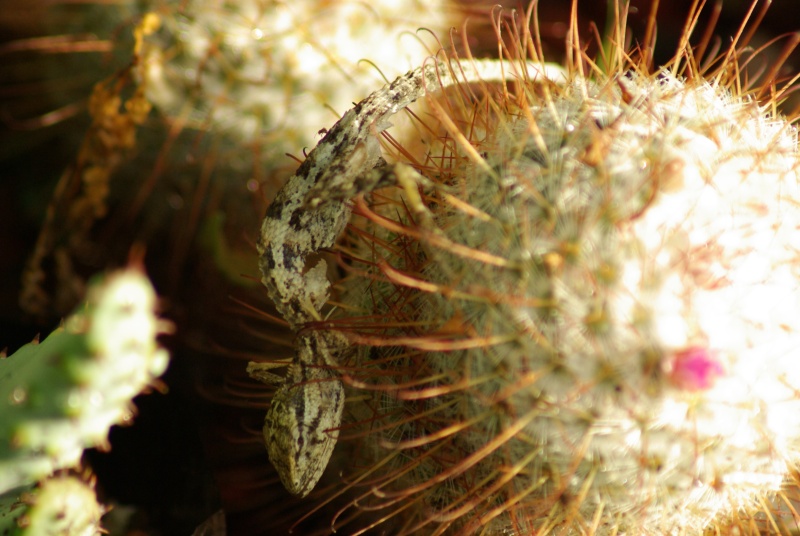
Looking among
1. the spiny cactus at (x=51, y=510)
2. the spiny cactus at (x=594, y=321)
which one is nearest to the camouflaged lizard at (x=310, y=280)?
the spiny cactus at (x=594, y=321)

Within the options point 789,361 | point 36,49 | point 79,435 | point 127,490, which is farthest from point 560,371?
point 36,49

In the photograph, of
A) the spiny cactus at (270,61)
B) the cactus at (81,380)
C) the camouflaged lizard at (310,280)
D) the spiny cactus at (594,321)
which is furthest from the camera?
the spiny cactus at (270,61)

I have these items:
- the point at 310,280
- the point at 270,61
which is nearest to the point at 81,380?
the point at 310,280

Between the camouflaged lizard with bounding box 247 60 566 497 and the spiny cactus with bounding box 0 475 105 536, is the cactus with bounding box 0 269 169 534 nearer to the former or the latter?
the spiny cactus with bounding box 0 475 105 536

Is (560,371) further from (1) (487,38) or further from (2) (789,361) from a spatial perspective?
(1) (487,38)

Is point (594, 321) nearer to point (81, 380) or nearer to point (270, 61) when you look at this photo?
point (81, 380)

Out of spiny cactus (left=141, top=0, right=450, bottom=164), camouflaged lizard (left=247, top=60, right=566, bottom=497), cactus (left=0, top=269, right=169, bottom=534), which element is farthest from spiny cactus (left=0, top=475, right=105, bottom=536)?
spiny cactus (left=141, top=0, right=450, bottom=164)

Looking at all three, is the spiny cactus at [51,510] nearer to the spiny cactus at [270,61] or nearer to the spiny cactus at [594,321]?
the spiny cactus at [594,321]
